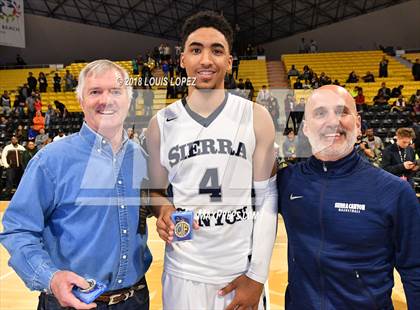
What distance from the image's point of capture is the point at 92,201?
159 centimetres

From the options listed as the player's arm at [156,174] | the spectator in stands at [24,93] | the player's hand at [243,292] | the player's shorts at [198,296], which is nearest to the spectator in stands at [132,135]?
the player's arm at [156,174]

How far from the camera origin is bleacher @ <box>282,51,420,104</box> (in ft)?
43.2

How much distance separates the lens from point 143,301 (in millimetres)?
1746

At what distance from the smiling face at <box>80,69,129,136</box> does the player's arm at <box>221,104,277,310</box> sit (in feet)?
1.79

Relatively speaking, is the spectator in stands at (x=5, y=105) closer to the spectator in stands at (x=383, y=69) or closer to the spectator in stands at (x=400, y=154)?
the spectator in stands at (x=400, y=154)

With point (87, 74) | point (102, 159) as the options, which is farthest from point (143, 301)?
point (87, 74)

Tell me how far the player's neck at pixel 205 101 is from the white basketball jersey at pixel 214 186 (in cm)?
3

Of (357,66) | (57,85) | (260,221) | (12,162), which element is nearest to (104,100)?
(260,221)

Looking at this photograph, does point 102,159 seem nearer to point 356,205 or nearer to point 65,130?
point 356,205

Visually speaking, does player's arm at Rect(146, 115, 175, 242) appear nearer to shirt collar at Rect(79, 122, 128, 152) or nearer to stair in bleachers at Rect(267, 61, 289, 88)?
shirt collar at Rect(79, 122, 128, 152)

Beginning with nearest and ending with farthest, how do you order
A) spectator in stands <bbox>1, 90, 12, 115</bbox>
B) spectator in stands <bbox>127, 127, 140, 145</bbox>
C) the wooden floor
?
spectator in stands <bbox>127, 127, 140, 145</bbox>
the wooden floor
spectator in stands <bbox>1, 90, 12, 115</bbox>

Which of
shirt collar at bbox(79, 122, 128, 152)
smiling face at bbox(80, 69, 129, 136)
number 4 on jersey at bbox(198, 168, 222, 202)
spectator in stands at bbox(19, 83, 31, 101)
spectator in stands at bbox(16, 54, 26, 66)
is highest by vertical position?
spectator in stands at bbox(16, 54, 26, 66)

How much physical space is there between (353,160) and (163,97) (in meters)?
0.88

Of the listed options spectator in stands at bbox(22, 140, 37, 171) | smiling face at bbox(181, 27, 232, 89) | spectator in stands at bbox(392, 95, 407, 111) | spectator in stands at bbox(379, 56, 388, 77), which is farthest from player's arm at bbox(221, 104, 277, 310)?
spectator in stands at bbox(379, 56, 388, 77)
